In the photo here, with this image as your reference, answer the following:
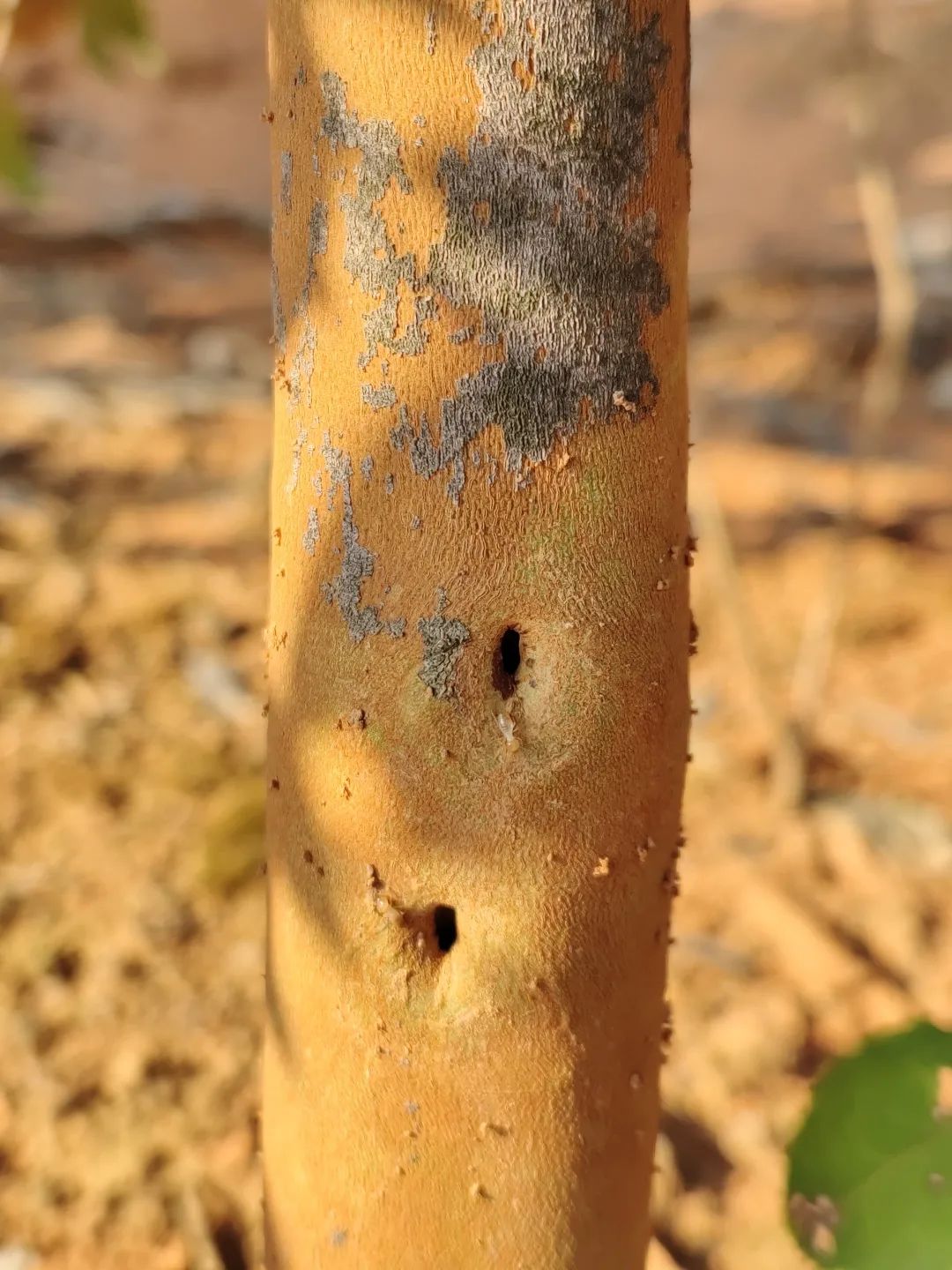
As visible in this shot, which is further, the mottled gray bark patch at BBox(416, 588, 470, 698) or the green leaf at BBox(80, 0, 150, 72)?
the green leaf at BBox(80, 0, 150, 72)

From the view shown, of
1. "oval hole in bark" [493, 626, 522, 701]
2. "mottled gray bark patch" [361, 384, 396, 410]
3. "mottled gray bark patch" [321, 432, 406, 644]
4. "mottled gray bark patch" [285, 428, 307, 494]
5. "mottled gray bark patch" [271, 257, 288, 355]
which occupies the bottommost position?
"oval hole in bark" [493, 626, 522, 701]

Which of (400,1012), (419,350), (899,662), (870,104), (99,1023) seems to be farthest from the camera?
(899,662)

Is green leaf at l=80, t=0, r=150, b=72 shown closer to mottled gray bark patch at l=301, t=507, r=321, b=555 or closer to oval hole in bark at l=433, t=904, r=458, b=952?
mottled gray bark patch at l=301, t=507, r=321, b=555

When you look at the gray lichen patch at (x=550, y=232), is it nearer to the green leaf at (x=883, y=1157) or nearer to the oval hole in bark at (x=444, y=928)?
the oval hole in bark at (x=444, y=928)

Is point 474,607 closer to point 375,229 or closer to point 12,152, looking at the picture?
point 375,229

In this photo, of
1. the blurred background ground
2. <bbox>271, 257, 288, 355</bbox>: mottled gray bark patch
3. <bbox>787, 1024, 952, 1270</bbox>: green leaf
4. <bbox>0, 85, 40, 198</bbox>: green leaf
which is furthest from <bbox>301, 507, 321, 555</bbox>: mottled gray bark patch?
<bbox>0, 85, 40, 198</bbox>: green leaf

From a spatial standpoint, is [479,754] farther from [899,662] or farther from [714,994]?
[899,662]

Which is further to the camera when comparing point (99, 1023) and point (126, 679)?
point (126, 679)

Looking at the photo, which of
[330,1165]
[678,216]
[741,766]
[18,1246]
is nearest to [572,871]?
[330,1165]
